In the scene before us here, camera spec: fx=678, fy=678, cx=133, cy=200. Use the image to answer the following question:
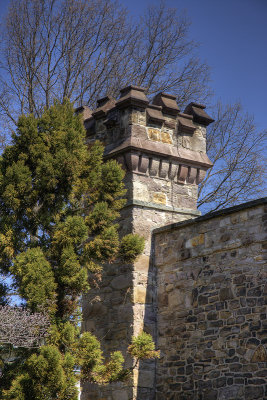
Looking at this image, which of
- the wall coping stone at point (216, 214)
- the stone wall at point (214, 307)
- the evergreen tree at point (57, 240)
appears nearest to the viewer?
the evergreen tree at point (57, 240)

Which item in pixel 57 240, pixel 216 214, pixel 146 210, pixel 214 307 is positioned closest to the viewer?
pixel 57 240

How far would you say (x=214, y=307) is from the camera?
26.3 ft

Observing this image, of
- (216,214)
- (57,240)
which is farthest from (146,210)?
(57,240)

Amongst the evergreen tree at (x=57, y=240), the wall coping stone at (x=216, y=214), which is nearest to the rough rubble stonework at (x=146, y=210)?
the wall coping stone at (x=216, y=214)

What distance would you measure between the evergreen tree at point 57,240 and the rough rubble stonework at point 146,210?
2.37 ft

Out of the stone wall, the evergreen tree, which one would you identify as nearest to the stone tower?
the stone wall

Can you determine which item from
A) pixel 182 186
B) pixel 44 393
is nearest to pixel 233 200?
pixel 182 186

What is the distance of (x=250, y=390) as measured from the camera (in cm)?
734

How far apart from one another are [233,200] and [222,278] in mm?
7264

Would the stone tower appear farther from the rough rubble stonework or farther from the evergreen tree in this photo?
the evergreen tree

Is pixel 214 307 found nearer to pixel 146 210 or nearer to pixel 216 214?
pixel 216 214

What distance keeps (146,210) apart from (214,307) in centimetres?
179

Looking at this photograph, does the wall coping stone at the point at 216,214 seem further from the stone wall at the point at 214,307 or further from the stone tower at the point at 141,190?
the stone tower at the point at 141,190

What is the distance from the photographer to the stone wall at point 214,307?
7.52 meters
